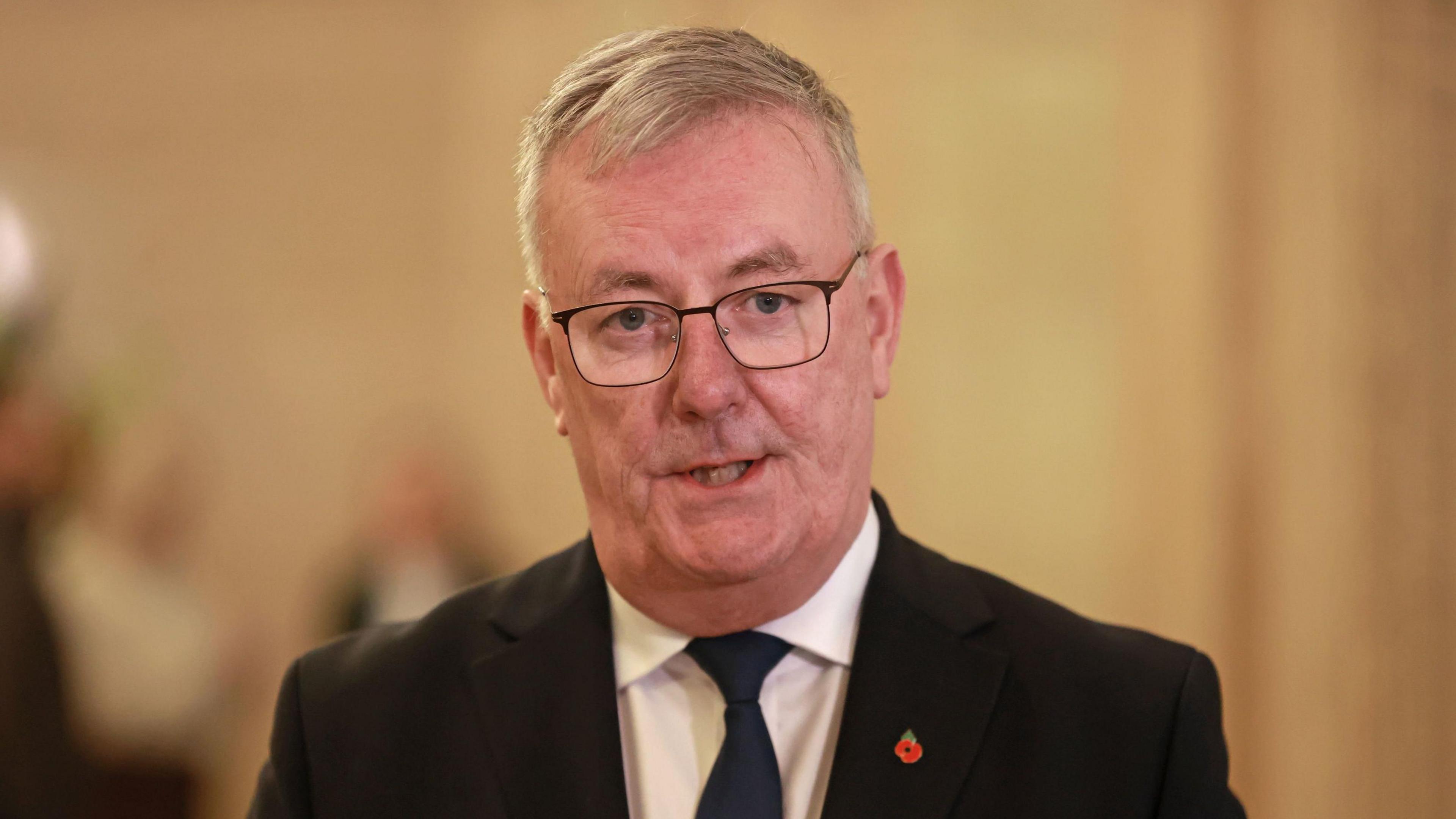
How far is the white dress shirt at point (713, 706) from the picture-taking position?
5.00 ft

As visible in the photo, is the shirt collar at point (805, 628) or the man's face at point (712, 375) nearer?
the man's face at point (712, 375)

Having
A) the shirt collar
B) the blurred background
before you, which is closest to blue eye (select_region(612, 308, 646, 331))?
the shirt collar

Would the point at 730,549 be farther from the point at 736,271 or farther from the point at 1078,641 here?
the point at 1078,641

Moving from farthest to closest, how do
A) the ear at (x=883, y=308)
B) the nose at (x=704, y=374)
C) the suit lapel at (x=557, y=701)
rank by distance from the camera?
the ear at (x=883, y=308) < the suit lapel at (x=557, y=701) < the nose at (x=704, y=374)

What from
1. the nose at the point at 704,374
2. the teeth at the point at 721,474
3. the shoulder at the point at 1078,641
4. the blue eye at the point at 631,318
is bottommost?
the shoulder at the point at 1078,641

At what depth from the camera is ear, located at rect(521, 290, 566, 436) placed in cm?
157

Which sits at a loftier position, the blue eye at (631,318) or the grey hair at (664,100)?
the grey hair at (664,100)

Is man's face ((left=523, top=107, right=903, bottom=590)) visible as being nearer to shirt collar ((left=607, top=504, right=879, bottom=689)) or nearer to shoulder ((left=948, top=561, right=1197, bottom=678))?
shirt collar ((left=607, top=504, right=879, bottom=689))

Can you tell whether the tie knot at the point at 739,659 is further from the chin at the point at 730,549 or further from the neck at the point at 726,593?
the chin at the point at 730,549

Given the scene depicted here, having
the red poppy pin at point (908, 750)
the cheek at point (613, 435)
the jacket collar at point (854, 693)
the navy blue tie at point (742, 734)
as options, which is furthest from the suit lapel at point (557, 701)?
the red poppy pin at point (908, 750)

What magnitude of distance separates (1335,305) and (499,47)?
3812 mm

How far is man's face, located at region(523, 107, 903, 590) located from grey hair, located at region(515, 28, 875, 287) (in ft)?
0.08

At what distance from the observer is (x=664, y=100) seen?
4.70ft

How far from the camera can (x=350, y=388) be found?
19.2ft
